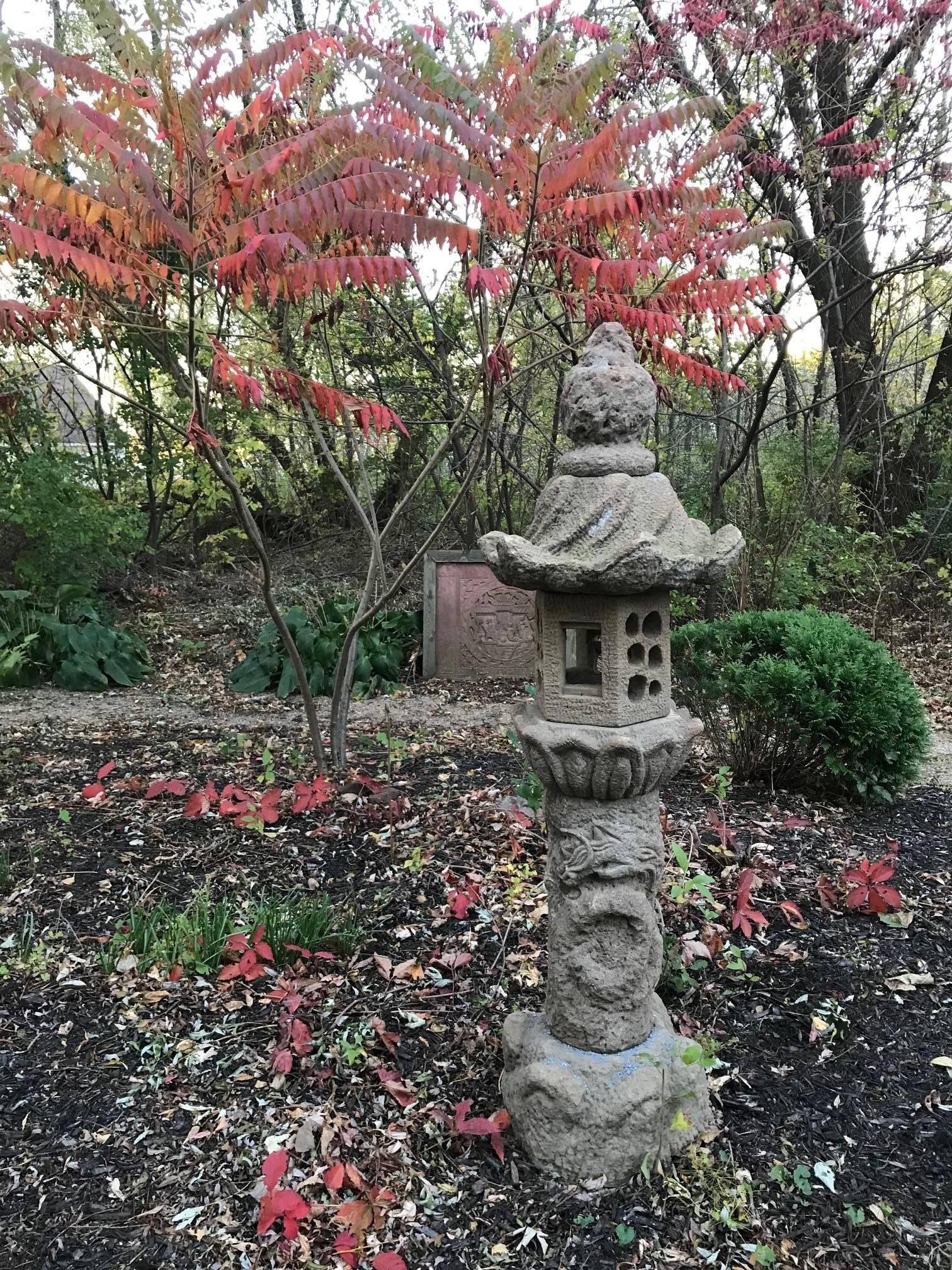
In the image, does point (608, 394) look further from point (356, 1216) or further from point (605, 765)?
point (356, 1216)

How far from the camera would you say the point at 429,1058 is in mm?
2797

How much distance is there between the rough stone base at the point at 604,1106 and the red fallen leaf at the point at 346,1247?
531mm

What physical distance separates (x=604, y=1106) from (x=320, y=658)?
5440mm

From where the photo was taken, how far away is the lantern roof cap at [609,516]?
2.04 metres

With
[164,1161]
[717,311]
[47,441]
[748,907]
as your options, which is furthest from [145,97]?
[47,441]

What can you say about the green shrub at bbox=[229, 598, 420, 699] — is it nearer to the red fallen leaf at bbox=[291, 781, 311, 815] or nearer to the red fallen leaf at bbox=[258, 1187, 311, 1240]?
the red fallen leaf at bbox=[291, 781, 311, 815]

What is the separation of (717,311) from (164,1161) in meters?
4.42

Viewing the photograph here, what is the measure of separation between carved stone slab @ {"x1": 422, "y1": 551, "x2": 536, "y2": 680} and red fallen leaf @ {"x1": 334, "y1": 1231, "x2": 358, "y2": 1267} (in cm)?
578

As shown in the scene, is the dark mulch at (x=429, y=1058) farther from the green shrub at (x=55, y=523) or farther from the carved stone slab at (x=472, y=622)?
the green shrub at (x=55, y=523)

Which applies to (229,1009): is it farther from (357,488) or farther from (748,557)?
(357,488)

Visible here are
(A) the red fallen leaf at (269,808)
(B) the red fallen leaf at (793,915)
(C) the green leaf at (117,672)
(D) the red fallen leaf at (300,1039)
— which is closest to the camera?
(D) the red fallen leaf at (300,1039)

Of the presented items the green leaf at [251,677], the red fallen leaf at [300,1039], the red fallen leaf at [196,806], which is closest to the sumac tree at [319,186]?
the red fallen leaf at [196,806]

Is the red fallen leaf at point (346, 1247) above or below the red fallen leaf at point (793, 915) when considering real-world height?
below

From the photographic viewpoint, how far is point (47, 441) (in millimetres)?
A: 8852
